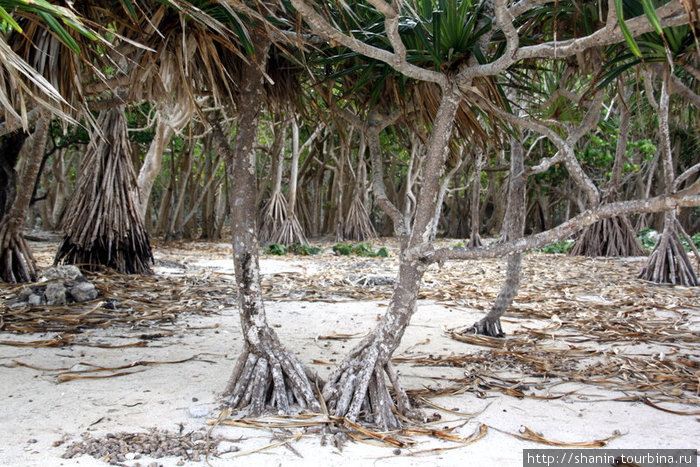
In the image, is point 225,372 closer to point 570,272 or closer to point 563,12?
point 563,12

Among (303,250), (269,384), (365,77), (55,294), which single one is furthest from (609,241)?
(55,294)

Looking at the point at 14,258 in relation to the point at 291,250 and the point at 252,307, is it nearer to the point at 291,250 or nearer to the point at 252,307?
the point at 252,307

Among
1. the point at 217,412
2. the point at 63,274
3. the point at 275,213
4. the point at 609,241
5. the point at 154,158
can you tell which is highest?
the point at 154,158

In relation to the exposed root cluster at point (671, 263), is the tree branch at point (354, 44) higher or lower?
higher

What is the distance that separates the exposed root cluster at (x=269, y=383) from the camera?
2182 mm

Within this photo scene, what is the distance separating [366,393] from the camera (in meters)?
2.16

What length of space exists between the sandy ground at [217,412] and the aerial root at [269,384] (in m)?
0.13

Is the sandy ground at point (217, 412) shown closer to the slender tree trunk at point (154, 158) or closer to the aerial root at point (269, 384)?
the aerial root at point (269, 384)

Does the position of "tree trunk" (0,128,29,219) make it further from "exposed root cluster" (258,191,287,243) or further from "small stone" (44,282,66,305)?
"exposed root cluster" (258,191,287,243)

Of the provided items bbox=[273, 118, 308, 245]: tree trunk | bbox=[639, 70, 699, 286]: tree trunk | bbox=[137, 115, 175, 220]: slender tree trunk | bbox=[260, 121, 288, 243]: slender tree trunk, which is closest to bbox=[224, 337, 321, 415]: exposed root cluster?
bbox=[639, 70, 699, 286]: tree trunk

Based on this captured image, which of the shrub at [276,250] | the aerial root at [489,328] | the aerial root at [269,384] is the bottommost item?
the aerial root at [269,384]

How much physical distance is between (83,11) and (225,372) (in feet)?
6.08

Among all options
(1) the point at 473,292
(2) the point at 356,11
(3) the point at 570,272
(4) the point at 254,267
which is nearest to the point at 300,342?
(4) the point at 254,267

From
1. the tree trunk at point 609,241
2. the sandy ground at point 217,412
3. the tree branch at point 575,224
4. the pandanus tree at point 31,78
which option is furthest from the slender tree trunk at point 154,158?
the tree trunk at point 609,241
